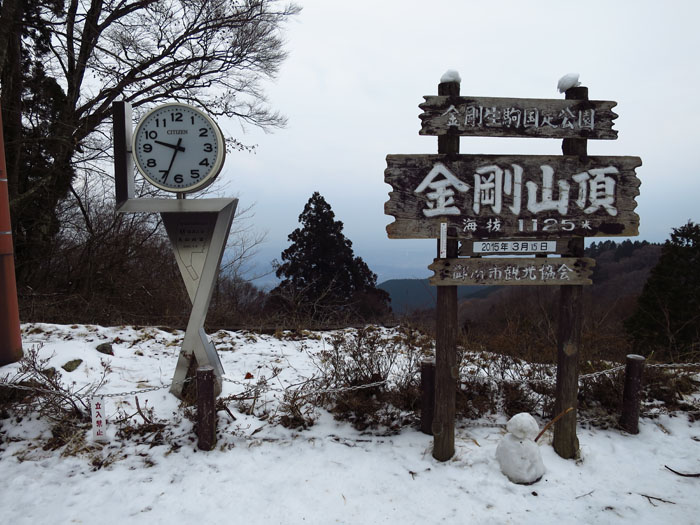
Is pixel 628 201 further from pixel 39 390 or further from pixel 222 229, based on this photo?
pixel 39 390

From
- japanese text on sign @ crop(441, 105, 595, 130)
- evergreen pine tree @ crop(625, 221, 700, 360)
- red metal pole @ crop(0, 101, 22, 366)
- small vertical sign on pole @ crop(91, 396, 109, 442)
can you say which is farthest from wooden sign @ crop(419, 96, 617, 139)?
evergreen pine tree @ crop(625, 221, 700, 360)

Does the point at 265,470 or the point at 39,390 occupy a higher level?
the point at 39,390

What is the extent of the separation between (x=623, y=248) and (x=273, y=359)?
124 ft

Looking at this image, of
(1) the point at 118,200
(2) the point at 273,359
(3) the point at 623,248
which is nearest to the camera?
(1) the point at 118,200

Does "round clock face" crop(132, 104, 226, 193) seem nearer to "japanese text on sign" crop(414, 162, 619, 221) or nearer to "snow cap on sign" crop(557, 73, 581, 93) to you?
"japanese text on sign" crop(414, 162, 619, 221)

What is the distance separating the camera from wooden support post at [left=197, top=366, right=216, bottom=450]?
11.1ft

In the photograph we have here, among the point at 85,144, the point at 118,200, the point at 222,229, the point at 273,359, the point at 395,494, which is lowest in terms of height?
the point at 395,494

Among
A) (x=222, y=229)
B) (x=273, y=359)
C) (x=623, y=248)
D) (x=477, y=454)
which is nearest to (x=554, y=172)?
(x=477, y=454)

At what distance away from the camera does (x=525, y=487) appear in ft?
10.0

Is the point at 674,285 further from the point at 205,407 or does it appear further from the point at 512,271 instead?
the point at 205,407

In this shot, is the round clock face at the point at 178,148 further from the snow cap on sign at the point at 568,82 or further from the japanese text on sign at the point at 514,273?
the snow cap on sign at the point at 568,82

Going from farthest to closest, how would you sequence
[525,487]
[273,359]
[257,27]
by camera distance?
[257,27] < [273,359] < [525,487]

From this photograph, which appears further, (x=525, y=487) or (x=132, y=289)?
(x=132, y=289)

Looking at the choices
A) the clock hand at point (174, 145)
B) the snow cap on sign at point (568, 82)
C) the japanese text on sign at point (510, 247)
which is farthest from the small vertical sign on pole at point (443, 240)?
the clock hand at point (174, 145)
